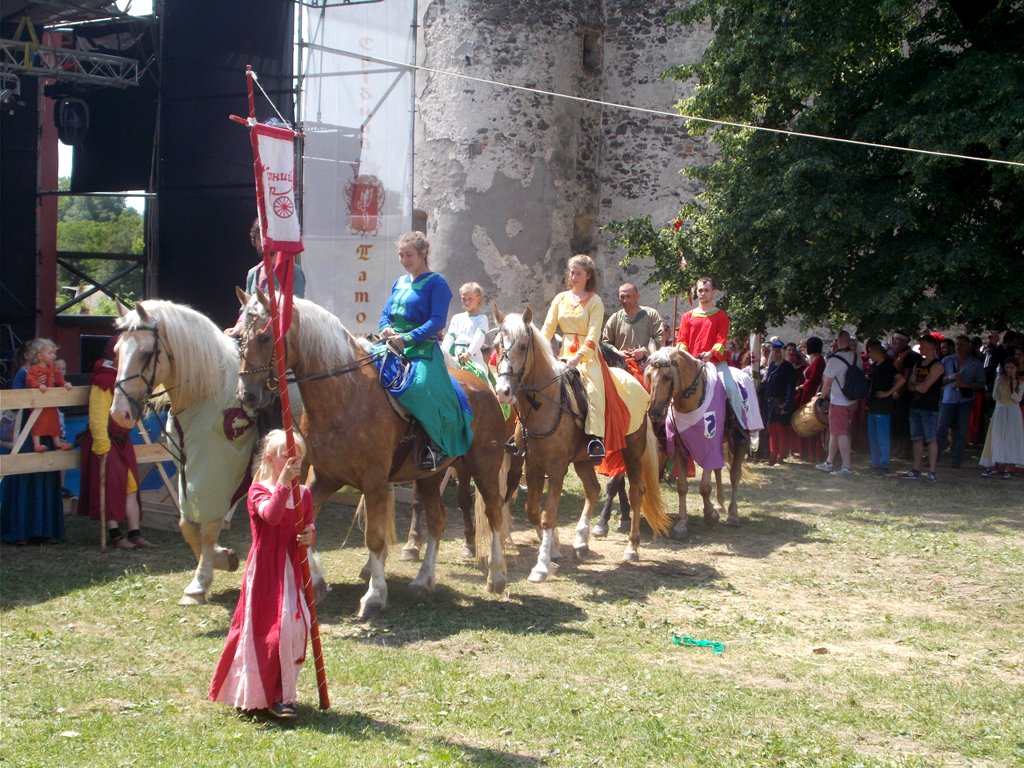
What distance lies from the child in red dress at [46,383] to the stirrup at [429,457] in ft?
12.1

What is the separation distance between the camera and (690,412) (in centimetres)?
1063

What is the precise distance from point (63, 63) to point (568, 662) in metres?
12.4

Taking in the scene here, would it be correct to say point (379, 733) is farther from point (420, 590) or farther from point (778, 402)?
point (778, 402)

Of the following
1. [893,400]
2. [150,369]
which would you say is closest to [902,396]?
[893,400]

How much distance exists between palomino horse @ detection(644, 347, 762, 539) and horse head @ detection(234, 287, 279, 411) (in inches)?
179

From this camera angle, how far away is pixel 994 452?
1500 cm

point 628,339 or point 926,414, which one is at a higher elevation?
point 628,339

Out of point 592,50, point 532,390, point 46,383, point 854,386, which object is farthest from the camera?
point 592,50

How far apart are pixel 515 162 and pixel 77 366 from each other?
322 inches

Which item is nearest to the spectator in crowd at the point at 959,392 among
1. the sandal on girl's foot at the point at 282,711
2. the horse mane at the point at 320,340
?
the horse mane at the point at 320,340

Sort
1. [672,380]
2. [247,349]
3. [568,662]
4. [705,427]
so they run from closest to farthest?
[568,662], [247,349], [672,380], [705,427]

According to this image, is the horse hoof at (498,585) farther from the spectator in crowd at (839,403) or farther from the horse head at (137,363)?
the spectator in crowd at (839,403)

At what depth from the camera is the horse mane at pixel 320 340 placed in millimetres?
6742

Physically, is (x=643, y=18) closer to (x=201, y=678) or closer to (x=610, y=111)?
(x=610, y=111)
